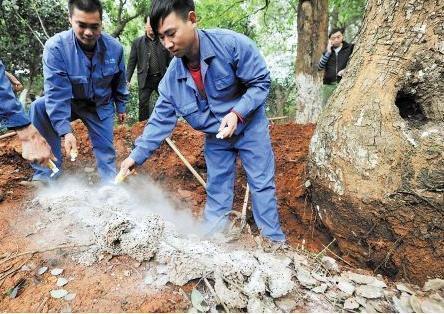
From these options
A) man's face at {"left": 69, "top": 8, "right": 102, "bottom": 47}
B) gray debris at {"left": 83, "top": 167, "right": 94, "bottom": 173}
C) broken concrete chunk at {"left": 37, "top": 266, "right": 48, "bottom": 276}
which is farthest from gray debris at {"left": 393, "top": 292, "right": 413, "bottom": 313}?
gray debris at {"left": 83, "top": 167, "right": 94, "bottom": 173}

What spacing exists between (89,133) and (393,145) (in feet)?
9.02

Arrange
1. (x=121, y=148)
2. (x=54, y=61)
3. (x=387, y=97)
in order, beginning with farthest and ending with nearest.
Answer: (x=121, y=148)
(x=54, y=61)
(x=387, y=97)

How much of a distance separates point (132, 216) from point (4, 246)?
827 mm

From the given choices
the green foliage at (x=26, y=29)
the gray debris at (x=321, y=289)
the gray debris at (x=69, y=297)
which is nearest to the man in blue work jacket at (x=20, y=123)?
the gray debris at (x=69, y=297)

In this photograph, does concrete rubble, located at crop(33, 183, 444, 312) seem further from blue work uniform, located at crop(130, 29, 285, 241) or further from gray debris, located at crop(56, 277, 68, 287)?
blue work uniform, located at crop(130, 29, 285, 241)

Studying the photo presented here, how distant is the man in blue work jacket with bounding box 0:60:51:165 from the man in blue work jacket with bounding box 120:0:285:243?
541 mm

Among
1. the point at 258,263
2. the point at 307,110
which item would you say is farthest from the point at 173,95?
the point at 307,110

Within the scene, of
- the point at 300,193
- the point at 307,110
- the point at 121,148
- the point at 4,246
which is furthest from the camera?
the point at 307,110

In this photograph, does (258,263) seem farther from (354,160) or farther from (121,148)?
(121,148)

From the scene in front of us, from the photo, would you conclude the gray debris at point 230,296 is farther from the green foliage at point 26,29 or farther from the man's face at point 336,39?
the green foliage at point 26,29

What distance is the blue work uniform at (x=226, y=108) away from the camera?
2.56 metres

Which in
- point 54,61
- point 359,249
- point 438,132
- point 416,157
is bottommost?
point 359,249

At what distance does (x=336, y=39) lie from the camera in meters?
5.13

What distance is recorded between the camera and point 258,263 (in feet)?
6.72
